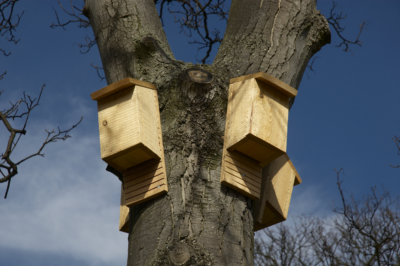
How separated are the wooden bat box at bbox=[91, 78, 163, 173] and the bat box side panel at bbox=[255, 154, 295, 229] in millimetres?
754

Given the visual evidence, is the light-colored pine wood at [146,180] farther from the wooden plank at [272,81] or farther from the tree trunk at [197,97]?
the wooden plank at [272,81]

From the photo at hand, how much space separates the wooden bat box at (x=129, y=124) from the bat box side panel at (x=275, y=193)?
754mm

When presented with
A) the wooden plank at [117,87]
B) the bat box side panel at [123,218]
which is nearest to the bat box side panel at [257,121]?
the wooden plank at [117,87]

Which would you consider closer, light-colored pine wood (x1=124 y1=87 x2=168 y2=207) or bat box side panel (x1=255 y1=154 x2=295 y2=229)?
light-colored pine wood (x1=124 y1=87 x2=168 y2=207)

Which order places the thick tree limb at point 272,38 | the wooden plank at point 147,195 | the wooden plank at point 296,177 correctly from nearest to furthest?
the wooden plank at point 147,195, the thick tree limb at point 272,38, the wooden plank at point 296,177

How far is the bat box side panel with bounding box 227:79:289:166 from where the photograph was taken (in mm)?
1968

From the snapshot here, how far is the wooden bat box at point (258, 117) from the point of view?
1.97 metres

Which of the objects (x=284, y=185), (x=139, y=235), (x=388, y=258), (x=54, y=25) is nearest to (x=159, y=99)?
(x=139, y=235)

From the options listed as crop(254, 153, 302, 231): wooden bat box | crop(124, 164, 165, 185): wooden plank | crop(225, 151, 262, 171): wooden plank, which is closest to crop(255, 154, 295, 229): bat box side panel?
crop(254, 153, 302, 231): wooden bat box

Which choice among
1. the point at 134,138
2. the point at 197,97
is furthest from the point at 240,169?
the point at 134,138

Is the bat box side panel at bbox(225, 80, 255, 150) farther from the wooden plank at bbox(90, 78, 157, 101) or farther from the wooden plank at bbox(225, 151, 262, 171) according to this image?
the wooden plank at bbox(90, 78, 157, 101)

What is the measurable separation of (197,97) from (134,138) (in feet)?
1.29

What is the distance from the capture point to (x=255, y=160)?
2.10m

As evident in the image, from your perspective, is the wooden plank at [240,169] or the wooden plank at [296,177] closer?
the wooden plank at [240,169]
